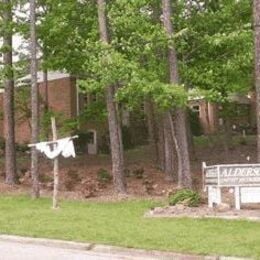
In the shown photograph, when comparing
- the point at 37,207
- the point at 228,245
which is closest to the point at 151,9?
the point at 37,207

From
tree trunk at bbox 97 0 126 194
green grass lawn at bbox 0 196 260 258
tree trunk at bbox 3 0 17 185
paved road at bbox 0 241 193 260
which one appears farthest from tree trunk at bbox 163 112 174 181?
paved road at bbox 0 241 193 260

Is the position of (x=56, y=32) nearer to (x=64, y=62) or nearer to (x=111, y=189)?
(x=64, y=62)

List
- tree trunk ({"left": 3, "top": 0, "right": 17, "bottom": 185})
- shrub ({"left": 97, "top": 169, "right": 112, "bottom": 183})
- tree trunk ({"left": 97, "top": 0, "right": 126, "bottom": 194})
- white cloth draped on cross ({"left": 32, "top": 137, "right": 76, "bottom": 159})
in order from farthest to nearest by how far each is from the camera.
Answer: shrub ({"left": 97, "top": 169, "right": 112, "bottom": 183}) → tree trunk ({"left": 3, "top": 0, "right": 17, "bottom": 185}) → tree trunk ({"left": 97, "top": 0, "right": 126, "bottom": 194}) → white cloth draped on cross ({"left": 32, "top": 137, "right": 76, "bottom": 159})

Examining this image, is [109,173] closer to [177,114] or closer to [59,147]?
[177,114]

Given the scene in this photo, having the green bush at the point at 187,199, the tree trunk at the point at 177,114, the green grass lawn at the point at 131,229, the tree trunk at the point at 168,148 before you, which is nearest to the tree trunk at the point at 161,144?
the tree trunk at the point at 168,148

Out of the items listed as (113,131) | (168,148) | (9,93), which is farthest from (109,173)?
(113,131)

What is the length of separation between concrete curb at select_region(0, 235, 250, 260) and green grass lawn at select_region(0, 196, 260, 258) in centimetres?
21

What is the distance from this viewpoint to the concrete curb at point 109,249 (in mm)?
11312

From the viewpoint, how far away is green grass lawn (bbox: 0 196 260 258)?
12064mm

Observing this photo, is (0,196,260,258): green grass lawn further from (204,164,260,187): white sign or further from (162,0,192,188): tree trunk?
(162,0,192,188): tree trunk

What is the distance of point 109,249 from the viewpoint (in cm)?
1232

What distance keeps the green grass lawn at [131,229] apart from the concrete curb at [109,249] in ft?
0.67

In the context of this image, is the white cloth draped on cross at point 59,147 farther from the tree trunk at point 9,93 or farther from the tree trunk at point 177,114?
the tree trunk at point 9,93

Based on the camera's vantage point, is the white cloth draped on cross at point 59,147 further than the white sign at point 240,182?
Yes
